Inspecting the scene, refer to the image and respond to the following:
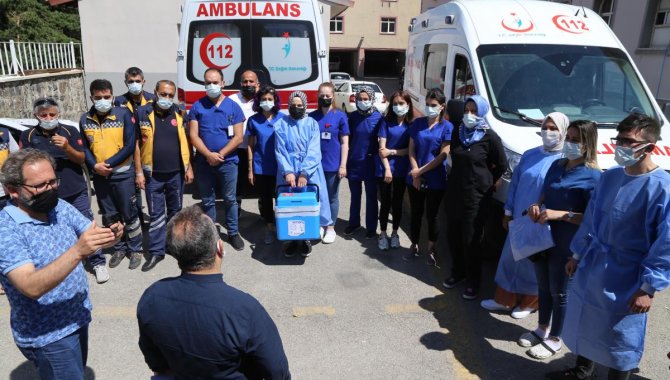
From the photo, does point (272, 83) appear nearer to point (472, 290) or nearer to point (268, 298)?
point (268, 298)

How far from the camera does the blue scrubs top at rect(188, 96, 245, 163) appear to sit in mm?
5184

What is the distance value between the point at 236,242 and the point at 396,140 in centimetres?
218

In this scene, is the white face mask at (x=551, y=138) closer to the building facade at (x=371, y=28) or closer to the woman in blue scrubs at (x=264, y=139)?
the woman in blue scrubs at (x=264, y=139)

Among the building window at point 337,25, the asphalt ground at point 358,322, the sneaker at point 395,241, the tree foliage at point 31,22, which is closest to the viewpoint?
the asphalt ground at point 358,322

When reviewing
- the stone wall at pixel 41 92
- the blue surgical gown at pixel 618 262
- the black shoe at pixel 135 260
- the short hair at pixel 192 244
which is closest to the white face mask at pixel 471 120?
the blue surgical gown at pixel 618 262

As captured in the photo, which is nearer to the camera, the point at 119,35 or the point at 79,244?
the point at 79,244

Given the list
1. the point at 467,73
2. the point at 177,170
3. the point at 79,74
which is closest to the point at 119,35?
the point at 79,74

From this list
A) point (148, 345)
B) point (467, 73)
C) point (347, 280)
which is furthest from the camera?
point (467, 73)

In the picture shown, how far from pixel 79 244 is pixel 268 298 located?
8.19 ft

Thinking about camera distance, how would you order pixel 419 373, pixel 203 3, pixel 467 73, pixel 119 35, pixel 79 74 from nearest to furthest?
1. pixel 419 373
2. pixel 467 73
3. pixel 203 3
4. pixel 79 74
5. pixel 119 35

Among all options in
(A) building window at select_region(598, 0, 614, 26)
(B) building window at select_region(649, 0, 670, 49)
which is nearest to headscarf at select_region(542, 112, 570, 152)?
(B) building window at select_region(649, 0, 670, 49)

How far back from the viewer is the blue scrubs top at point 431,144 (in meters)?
4.79

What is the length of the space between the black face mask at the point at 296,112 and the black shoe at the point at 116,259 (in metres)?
2.37

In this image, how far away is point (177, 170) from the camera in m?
5.04
